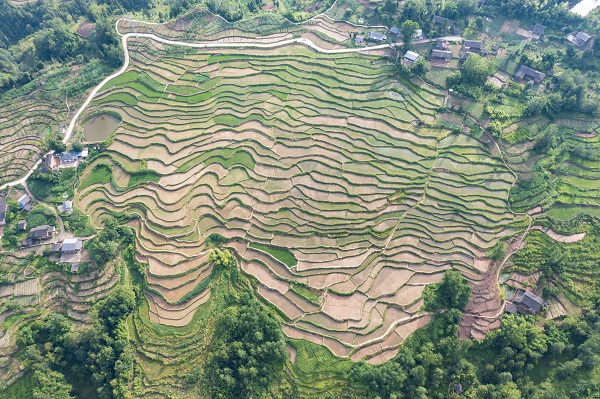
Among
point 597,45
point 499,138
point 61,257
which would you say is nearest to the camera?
point 61,257

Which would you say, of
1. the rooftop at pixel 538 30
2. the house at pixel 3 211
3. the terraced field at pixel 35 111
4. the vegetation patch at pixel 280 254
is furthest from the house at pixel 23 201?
the rooftop at pixel 538 30

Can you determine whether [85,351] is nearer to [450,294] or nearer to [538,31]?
[450,294]

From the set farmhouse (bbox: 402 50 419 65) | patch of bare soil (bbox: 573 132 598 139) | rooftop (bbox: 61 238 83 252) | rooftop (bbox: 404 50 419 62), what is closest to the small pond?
rooftop (bbox: 61 238 83 252)

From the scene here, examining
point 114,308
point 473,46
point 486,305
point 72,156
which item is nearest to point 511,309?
point 486,305

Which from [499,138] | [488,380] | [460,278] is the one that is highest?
[499,138]

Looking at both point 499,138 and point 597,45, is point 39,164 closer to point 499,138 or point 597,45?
point 499,138

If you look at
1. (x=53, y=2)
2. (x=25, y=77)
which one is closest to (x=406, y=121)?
(x=25, y=77)
